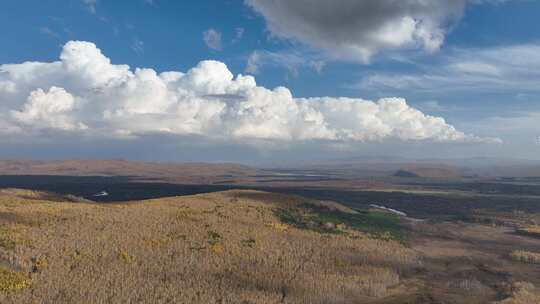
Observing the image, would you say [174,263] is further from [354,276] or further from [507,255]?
[507,255]

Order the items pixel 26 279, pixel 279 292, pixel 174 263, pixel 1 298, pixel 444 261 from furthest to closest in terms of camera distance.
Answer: pixel 444 261, pixel 174 263, pixel 279 292, pixel 26 279, pixel 1 298

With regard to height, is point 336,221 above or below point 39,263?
below

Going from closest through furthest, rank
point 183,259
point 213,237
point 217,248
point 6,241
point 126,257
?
point 6,241 < point 126,257 < point 183,259 < point 217,248 < point 213,237

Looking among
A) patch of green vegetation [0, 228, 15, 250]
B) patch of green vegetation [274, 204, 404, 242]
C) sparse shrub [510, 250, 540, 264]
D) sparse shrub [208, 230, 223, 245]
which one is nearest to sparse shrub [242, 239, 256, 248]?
sparse shrub [208, 230, 223, 245]

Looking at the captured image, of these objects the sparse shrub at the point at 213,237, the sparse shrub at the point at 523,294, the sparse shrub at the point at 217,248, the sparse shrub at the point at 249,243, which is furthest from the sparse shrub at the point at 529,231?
the sparse shrub at the point at 217,248

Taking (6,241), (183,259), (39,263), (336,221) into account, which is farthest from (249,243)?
(336,221)

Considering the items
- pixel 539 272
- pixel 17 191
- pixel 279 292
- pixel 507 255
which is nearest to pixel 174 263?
pixel 279 292

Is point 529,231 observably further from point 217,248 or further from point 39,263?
point 39,263

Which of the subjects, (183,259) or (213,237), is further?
(213,237)

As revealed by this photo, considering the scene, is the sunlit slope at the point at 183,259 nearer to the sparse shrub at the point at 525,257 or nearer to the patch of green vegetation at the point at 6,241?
the patch of green vegetation at the point at 6,241
